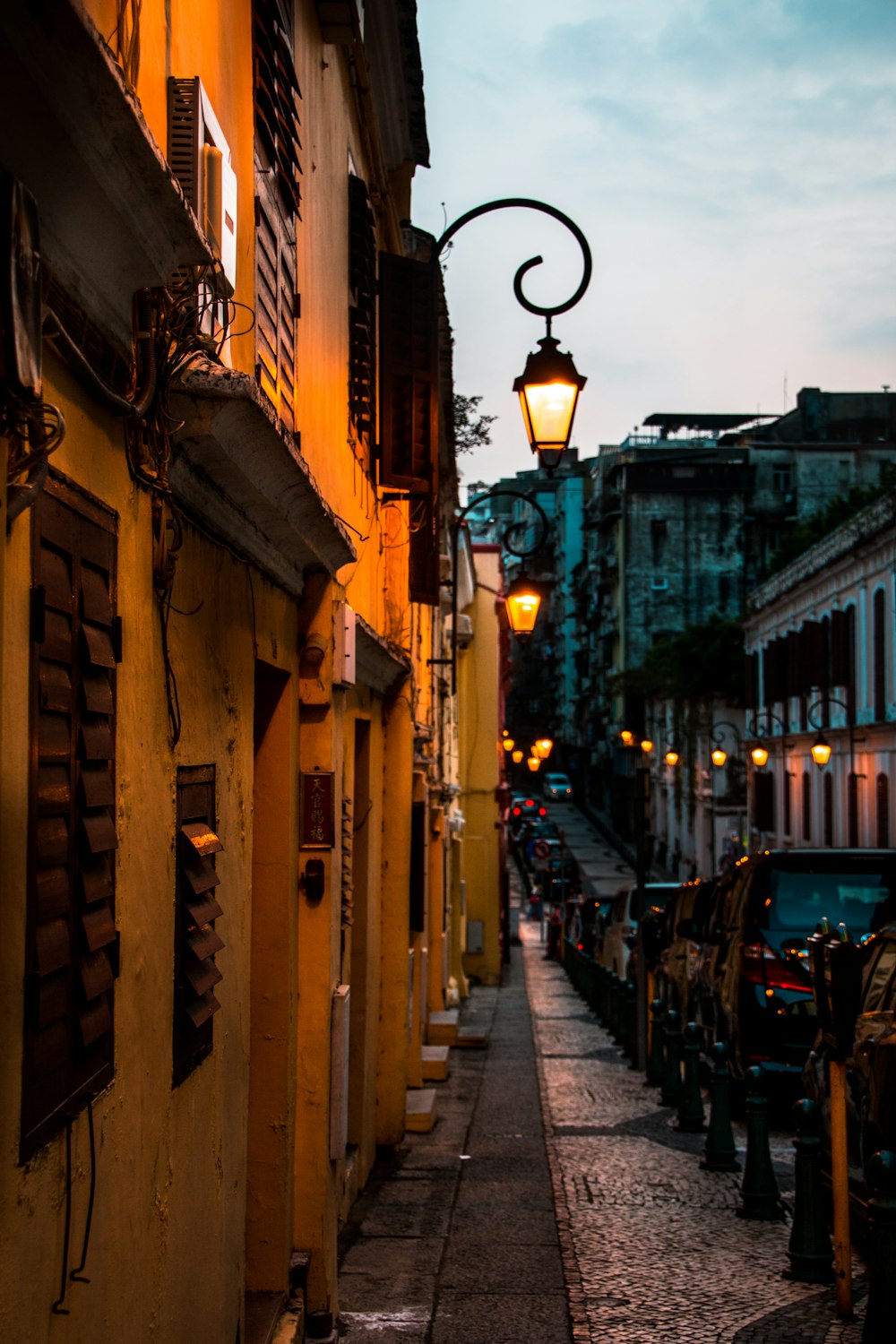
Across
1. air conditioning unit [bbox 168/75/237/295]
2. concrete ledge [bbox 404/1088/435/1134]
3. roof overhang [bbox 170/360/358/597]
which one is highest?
air conditioning unit [bbox 168/75/237/295]

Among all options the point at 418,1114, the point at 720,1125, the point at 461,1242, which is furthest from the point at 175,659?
the point at 418,1114

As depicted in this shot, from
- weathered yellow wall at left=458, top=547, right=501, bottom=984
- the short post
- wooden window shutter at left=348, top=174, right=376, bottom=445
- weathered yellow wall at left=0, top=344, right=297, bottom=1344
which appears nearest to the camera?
weathered yellow wall at left=0, top=344, right=297, bottom=1344

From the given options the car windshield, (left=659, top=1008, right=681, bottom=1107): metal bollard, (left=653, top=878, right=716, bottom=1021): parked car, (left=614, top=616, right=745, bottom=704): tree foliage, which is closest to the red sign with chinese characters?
the car windshield

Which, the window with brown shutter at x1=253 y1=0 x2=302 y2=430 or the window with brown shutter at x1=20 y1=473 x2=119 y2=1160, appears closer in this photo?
the window with brown shutter at x1=20 y1=473 x2=119 y2=1160

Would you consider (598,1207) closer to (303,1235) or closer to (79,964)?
(303,1235)

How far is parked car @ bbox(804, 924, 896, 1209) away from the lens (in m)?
7.05

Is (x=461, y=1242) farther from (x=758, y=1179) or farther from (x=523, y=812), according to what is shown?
(x=523, y=812)

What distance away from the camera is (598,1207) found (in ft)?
32.2

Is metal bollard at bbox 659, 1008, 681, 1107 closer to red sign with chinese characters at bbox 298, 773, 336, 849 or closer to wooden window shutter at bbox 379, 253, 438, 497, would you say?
wooden window shutter at bbox 379, 253, 438, 497

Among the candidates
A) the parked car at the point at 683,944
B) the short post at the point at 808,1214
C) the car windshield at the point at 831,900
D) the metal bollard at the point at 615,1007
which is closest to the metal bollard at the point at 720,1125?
the car windshield at the point at 831,900

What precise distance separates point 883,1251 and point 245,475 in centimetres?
346

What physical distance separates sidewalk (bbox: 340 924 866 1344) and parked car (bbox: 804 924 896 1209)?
2.28 feet

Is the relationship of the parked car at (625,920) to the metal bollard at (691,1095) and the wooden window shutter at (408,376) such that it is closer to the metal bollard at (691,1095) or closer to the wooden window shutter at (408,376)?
the metal bollard at (691,1095)

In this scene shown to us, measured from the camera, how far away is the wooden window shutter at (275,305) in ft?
18.5
